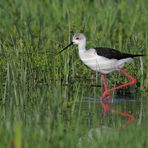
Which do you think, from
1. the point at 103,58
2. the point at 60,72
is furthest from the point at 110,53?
the point at 60,72

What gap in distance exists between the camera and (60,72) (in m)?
7.91

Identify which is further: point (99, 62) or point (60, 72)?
point (99, 62)

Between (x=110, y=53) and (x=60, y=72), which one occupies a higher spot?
(x=110, y=53)

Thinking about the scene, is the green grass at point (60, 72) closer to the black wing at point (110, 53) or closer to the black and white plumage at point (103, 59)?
the black and white plumage at point (103, 59)

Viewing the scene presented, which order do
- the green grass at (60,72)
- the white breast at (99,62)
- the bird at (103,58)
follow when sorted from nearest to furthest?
the green grass at (60,72) → the bird at (103,58) → the white breast at (99,62)

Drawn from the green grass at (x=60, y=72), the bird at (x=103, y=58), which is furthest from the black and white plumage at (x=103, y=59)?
the green grass at (x=60, y=72)

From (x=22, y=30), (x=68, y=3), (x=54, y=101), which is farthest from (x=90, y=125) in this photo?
(x=68, y=3)

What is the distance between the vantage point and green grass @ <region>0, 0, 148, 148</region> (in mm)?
4691

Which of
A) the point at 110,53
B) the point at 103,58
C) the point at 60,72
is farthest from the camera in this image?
the point at 103,58

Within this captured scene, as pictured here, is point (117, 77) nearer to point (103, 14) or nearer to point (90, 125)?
point (103, 14)

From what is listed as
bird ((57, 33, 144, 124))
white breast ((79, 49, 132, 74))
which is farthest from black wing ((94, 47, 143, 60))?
white breast ((79, 49, 132, 74))

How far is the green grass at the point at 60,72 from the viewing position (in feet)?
15.4

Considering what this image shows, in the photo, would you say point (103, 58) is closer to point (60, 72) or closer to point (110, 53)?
point (110, 53)

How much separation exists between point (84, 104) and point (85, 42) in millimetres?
2182
